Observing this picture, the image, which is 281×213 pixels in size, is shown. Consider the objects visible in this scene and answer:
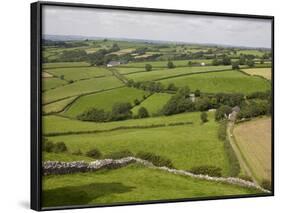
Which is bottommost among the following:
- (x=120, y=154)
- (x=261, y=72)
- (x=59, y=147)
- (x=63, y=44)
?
(x=120, y=154)

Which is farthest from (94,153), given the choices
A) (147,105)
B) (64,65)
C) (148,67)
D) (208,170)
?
(208,170)

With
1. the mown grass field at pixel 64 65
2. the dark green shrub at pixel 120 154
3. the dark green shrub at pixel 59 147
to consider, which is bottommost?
the dark green shrub at pixel 120 154

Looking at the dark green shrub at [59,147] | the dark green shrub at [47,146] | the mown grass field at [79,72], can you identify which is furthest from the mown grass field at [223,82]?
the dark green shrub at [47,146]

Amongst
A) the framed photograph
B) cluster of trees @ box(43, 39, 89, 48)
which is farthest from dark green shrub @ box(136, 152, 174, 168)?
cluster of trees @ box(43, 39, 89, 48)

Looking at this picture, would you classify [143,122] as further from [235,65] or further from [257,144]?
[257,144]

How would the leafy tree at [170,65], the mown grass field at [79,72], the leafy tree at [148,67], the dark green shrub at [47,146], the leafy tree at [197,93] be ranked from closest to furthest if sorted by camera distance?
the dark green shrub at [47,146], the mown grass field at [79,72], the leafy tree at [148,67], the leafy tree at [170,65], the leafy tree at [197,93]

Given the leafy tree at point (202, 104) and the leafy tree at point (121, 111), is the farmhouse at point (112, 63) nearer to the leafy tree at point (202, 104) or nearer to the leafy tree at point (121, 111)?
the leafy tree at point (121, 111)

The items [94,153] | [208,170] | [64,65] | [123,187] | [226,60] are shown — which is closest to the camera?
[64,65]

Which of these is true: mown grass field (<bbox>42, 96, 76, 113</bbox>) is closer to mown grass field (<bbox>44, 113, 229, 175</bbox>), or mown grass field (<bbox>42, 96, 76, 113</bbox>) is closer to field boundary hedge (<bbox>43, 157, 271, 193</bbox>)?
mown grass field (<bbox>44, 113, 229, 175</bbox>)
